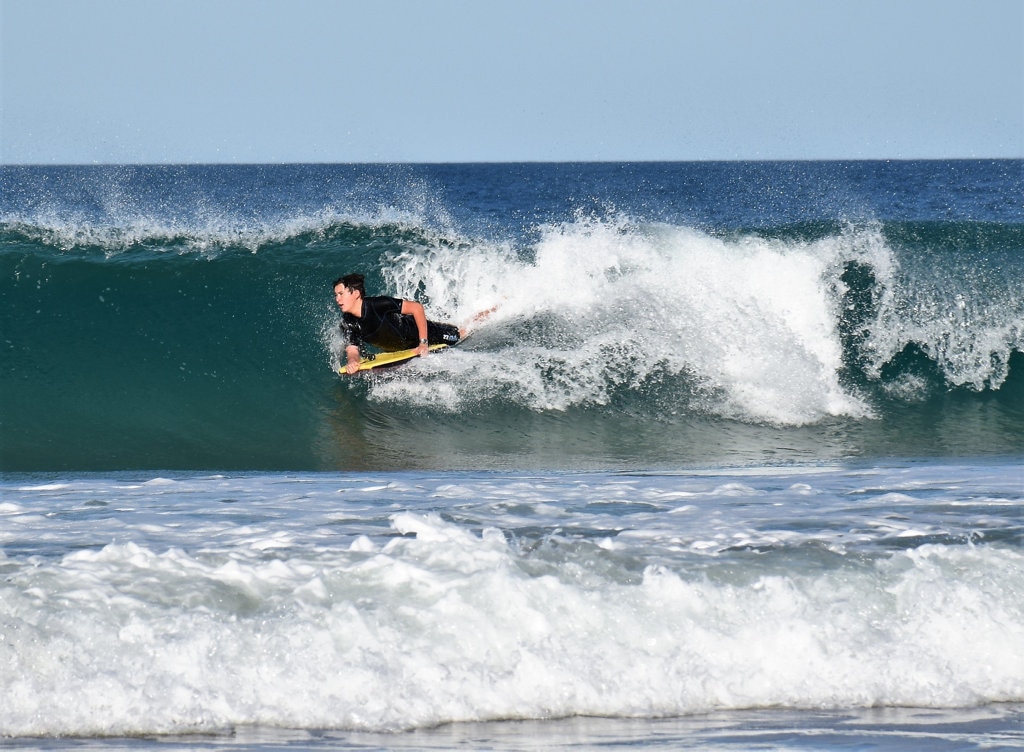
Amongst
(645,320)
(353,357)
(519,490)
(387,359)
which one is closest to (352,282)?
(353,357)

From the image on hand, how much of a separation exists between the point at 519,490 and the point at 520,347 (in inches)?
149

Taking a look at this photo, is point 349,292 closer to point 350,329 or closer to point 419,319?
point 350,329

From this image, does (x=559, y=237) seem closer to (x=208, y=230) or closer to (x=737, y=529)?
(x=208, y=230)

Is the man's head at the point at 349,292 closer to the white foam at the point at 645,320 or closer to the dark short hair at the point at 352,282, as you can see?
the dark short hair at the point at 352,282

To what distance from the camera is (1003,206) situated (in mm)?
34219

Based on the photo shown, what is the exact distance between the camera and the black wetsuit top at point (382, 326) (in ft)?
→ 28.6

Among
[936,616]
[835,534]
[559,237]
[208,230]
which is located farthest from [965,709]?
[208,230]

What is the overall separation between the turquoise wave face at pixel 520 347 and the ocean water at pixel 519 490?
40 mm

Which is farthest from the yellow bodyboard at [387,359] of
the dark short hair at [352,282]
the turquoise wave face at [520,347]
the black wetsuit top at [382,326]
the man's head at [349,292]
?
the dark short hair at [352,282]

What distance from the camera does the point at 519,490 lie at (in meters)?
5.83

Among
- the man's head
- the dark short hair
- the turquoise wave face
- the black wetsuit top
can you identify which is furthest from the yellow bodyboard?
the dark short hair

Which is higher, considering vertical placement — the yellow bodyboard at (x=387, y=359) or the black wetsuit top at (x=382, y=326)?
the black wetsuit top at (x=382, y=326)

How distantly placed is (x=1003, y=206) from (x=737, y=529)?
110 ft

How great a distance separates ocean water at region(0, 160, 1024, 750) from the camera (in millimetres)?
3469
